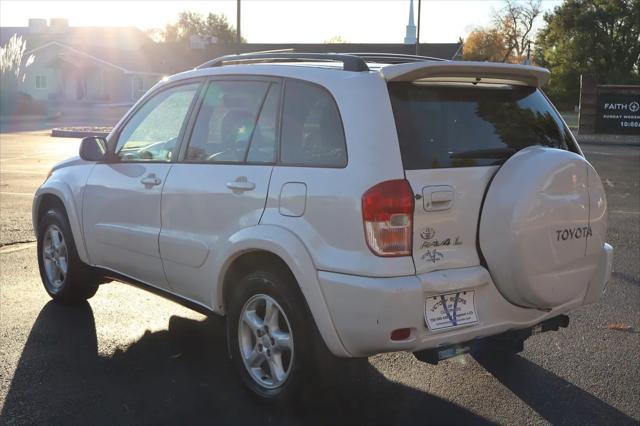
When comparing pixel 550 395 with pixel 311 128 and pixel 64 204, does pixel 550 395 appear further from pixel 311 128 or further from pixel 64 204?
pixel 64 204

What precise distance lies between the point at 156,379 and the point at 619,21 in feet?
143

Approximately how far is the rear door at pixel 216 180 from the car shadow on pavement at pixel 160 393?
501 millimetres

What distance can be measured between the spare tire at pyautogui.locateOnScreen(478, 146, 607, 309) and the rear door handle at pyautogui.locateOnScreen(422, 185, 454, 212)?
0.22 metres

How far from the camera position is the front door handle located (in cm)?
470

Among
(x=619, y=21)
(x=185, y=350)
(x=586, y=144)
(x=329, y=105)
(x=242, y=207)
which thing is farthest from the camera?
(x=619, y=21)

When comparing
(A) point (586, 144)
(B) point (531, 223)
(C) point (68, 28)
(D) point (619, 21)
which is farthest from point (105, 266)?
(C) point (68, 28)

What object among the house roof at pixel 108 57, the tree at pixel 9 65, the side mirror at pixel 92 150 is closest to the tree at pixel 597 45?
the tree at pixel 9 65

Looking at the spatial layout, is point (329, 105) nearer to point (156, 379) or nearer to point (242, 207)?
point (242, 207)

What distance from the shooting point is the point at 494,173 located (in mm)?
3762

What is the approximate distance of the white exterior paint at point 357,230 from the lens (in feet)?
11.4

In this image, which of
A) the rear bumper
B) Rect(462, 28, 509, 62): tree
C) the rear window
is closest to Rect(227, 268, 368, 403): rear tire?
the rear bumper

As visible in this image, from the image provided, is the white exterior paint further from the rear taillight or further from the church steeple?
the church steeple

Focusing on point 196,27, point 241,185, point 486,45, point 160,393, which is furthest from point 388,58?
point 196,27

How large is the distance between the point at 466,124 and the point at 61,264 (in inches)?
140
